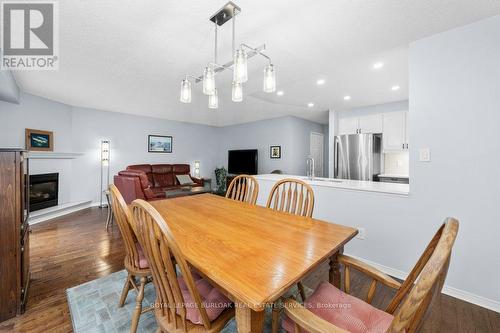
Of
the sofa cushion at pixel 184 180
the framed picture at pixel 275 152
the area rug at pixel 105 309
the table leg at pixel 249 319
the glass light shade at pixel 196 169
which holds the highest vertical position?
the framed picture at pixel 275 152

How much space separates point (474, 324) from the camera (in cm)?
148

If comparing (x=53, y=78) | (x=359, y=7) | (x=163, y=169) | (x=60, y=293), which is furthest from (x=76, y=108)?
(x=359, y=7)

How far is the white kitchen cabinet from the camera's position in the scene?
4.01 m

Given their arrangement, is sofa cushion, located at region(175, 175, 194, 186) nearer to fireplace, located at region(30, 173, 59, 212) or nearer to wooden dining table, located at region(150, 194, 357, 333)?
fireplace, located at region(30, 173, 59, 212)

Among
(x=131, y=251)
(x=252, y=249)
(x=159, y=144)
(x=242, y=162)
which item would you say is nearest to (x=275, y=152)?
(x=242, y=162)

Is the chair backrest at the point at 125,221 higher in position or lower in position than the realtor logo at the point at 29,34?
lower

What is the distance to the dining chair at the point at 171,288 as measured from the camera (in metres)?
0.83

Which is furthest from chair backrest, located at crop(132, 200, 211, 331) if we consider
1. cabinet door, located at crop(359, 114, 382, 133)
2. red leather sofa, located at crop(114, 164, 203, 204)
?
cabinet door, located at crop(359, 114, 382, 133)

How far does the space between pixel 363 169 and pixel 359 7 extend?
11.0 feet

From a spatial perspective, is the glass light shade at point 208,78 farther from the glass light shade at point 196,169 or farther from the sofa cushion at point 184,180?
the glass light shade at point 196,169

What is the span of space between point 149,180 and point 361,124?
5403mm

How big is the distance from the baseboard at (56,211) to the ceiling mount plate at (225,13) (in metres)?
4.43

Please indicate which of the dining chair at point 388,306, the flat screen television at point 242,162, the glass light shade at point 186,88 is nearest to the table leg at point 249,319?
the dining chair at point 388,306

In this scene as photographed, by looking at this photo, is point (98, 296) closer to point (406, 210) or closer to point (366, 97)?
point (406, 210)
